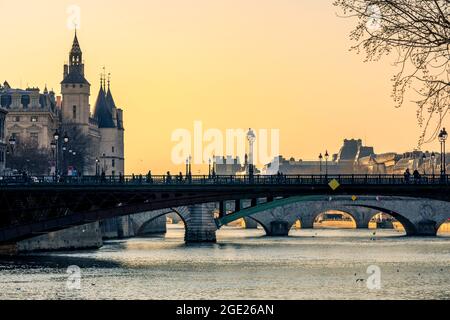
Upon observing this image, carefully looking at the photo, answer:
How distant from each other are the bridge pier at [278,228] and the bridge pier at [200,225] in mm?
21519

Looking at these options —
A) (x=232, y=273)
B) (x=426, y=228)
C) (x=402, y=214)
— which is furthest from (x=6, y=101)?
(x=232, y=273)

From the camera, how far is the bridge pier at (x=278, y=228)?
173625mm

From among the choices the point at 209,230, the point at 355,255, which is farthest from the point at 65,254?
the point at 209,230

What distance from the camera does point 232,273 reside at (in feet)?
293

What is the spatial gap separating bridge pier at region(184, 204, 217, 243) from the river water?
19.6 metres

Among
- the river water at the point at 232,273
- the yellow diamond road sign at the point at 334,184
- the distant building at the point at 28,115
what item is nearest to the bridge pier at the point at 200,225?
the river water at the point at 232,273

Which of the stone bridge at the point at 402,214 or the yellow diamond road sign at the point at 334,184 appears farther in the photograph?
the stone bridge at the point at 402,214

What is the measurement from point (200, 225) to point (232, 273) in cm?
6233

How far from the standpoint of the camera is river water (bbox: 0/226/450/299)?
73.7m

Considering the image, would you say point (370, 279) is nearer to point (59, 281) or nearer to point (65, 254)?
point (59, 281)

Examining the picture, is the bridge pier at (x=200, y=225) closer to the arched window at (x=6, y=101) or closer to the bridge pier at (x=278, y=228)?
the bridge pier at (x=278, y=228)

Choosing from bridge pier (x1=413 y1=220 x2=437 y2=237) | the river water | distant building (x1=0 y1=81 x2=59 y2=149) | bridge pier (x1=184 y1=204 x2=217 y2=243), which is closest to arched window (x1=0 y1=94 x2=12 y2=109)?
distant building (x1=0 y1=81 x2=59 y2=149)

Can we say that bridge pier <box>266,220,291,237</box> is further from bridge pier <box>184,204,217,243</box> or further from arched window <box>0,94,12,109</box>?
arched window <box>0,94,12,109</box>
